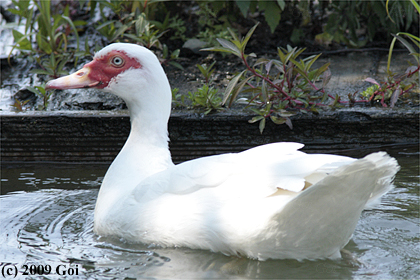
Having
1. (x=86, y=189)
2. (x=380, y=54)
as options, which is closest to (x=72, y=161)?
(x=86, y=189)

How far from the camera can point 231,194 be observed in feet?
6.97

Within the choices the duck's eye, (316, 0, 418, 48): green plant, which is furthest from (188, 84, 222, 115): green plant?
(316, 0, 418, 48): green plant

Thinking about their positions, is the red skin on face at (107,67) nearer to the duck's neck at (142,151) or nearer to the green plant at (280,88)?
the duck's neck at (142,151)

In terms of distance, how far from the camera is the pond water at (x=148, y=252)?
6.87 ft

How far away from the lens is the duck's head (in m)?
2.64

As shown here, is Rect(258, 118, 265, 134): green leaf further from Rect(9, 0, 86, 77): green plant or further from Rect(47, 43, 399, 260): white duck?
Rect(9, 0, 86, 77): green plant

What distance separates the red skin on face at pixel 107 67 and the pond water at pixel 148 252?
2.57 feet

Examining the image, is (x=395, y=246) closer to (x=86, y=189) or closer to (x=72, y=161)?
(x=86, y=189)

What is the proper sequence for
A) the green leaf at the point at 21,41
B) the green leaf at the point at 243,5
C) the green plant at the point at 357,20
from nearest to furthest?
1. the green leaf at the point at 243,5
2. the green leaf at the point at 21,41
3. the green plant at the point at 357,20

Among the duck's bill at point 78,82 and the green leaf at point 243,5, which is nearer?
the duck's bill at point 78,82

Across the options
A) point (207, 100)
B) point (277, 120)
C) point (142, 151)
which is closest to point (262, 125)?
point (277, 120)

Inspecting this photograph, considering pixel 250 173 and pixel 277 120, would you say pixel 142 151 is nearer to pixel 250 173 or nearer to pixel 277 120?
pixel 250 173

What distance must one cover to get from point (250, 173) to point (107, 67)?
3.59 feet

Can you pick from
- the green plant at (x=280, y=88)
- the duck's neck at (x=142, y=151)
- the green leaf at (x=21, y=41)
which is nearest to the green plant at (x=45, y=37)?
the green leaf at (x=21, y=41)
